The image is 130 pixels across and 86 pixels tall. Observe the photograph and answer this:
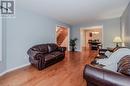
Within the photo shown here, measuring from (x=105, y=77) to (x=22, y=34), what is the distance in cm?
349

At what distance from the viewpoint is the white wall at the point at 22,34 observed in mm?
3424

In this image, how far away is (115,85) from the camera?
1194 millimetres

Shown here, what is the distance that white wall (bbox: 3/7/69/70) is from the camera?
3424 millimetres

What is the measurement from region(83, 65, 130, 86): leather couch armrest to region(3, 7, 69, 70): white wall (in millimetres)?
2932

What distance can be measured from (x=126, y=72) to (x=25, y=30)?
3.78 metres

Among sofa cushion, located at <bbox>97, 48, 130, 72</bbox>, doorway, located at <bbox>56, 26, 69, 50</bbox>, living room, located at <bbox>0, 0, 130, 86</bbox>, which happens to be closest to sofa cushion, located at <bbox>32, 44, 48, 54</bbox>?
living room, located at <bbox>0, 0, 130, 86</bbox>

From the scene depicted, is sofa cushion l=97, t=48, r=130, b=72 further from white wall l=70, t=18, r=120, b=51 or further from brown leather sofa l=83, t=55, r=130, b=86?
white wall l=70, t=18, r=120, b=51

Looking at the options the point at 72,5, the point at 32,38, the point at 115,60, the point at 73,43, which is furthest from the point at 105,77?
the point at 73,43

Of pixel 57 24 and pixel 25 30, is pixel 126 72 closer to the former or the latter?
pixel 25 30

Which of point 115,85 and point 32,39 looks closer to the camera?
point 115,85

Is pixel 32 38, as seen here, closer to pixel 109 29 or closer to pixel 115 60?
pixel 115 60

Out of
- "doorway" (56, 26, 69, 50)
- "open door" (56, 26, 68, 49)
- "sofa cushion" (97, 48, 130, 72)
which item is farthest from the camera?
"open door" (56, 26, 68, 49)

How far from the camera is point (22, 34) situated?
12.9ft

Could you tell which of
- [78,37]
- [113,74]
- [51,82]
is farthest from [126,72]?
[78,37]
